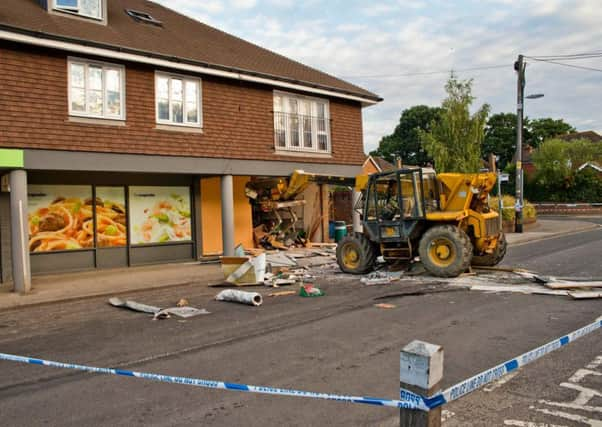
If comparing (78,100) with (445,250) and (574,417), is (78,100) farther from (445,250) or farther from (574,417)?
(574,417)

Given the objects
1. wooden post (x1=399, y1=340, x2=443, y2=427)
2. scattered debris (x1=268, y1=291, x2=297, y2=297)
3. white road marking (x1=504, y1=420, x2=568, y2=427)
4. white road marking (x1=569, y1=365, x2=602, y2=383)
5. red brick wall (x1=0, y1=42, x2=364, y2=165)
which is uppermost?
red brick wall (x1=0, y1=42, x2=364, y2=165)

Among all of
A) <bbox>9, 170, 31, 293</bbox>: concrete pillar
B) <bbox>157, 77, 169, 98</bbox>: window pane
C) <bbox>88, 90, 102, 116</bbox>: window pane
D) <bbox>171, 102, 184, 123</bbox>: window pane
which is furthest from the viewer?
<bbox>171, 102, 184, 123</bbox>: window pane

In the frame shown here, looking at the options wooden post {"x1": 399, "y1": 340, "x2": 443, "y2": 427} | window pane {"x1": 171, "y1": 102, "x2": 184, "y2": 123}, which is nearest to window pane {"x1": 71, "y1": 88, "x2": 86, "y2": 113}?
window pane {"x1": 171, "y1": 102, "x2": 184, "y2": 123}

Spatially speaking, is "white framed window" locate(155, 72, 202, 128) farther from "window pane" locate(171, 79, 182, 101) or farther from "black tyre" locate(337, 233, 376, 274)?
"black tyre" locate(337, 233, 376, 274)

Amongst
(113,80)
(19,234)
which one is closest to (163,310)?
(19,234)

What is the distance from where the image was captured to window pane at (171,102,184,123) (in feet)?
48.4

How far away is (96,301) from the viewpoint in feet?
34.9

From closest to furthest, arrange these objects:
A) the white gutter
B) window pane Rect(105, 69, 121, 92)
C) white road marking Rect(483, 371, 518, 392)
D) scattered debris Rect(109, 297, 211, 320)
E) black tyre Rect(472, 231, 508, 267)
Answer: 1. white road marking Rect(483, 371, 518, 392)
2. scattered debris Rect(109, 297, 211, 320)
3. the white gutter
4. black tyre Rect(472, 231, 508, 267)
5. window pane Rect(105, 69, 121, 92)

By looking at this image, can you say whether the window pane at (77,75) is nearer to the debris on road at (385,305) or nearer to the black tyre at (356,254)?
the black tyre at (356,254)

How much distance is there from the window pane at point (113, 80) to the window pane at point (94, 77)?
20 centimetres

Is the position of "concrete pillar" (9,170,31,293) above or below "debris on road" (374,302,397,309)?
above

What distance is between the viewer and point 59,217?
14.3 m

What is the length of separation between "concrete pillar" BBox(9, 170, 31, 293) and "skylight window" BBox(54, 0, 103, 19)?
526cm

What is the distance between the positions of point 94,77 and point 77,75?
434 millimetres
